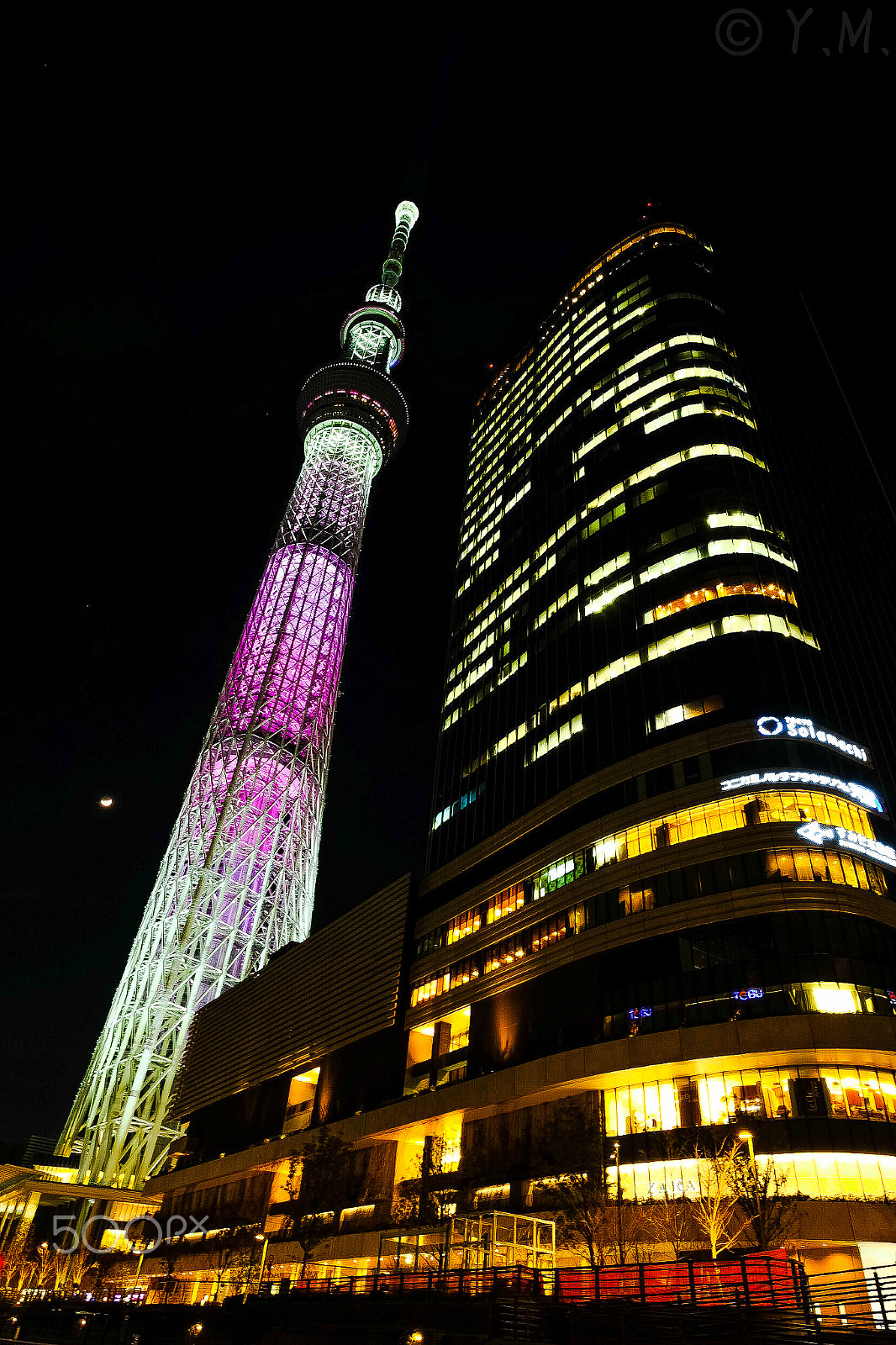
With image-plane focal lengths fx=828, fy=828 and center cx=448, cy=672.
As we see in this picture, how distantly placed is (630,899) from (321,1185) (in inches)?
1123

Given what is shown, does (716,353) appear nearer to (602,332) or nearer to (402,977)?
(602,332)

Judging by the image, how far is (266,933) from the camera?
93.8m

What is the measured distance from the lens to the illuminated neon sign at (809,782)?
47.8 meters

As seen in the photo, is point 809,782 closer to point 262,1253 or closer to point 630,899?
point 630,899

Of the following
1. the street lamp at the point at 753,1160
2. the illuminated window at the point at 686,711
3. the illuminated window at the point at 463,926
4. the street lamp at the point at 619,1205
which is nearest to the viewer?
the street lamp at the point at 753,1160

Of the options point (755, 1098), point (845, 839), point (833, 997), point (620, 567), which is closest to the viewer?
point (755, 1098)

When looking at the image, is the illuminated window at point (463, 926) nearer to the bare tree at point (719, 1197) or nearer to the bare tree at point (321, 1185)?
the bare tree at point (321, 1185)

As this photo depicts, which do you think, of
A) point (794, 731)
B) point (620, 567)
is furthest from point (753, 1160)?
point (620, 567)

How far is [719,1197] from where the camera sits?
3656 centimetres

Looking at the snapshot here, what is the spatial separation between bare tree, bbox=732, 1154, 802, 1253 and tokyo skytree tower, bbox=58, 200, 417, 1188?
215 ft

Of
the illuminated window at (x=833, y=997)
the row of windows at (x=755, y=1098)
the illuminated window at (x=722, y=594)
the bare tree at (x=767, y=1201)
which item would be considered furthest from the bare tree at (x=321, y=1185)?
the illuminated window at (x=722, y=594)

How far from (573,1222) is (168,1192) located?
59.8 meters

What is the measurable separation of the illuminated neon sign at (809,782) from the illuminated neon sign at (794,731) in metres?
2.60

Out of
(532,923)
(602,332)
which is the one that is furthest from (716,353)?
(532,923)
